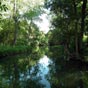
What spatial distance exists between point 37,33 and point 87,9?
46.8 m

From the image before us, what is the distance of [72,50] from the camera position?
91.1 ft

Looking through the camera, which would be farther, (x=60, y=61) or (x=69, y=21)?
(x=60, y=61)

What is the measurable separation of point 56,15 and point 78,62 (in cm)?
798

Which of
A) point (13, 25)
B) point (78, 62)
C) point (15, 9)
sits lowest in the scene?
point (78, 62)

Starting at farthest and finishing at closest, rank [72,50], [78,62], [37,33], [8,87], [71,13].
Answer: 1. [37,33]
2. [72,50]
3. [71,13]
4. [78,62]
5. [8,87]

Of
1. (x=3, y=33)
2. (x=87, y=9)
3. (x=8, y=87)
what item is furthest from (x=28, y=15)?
(x=8, y=87)

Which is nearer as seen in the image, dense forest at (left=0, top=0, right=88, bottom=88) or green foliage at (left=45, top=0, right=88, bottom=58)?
dense forest at (left=0, top=0, right=88, bottom=88)

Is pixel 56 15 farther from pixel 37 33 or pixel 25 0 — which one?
pixel 37 33

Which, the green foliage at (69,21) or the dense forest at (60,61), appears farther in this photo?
the green foliage at (69,21)

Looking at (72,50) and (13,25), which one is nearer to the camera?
(72,50)

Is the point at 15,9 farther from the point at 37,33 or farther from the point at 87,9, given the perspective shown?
the point at 37,33

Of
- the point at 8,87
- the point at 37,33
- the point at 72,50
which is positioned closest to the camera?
the point at 8,87

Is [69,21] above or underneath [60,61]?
above

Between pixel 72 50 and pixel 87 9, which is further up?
pixel 87 9
